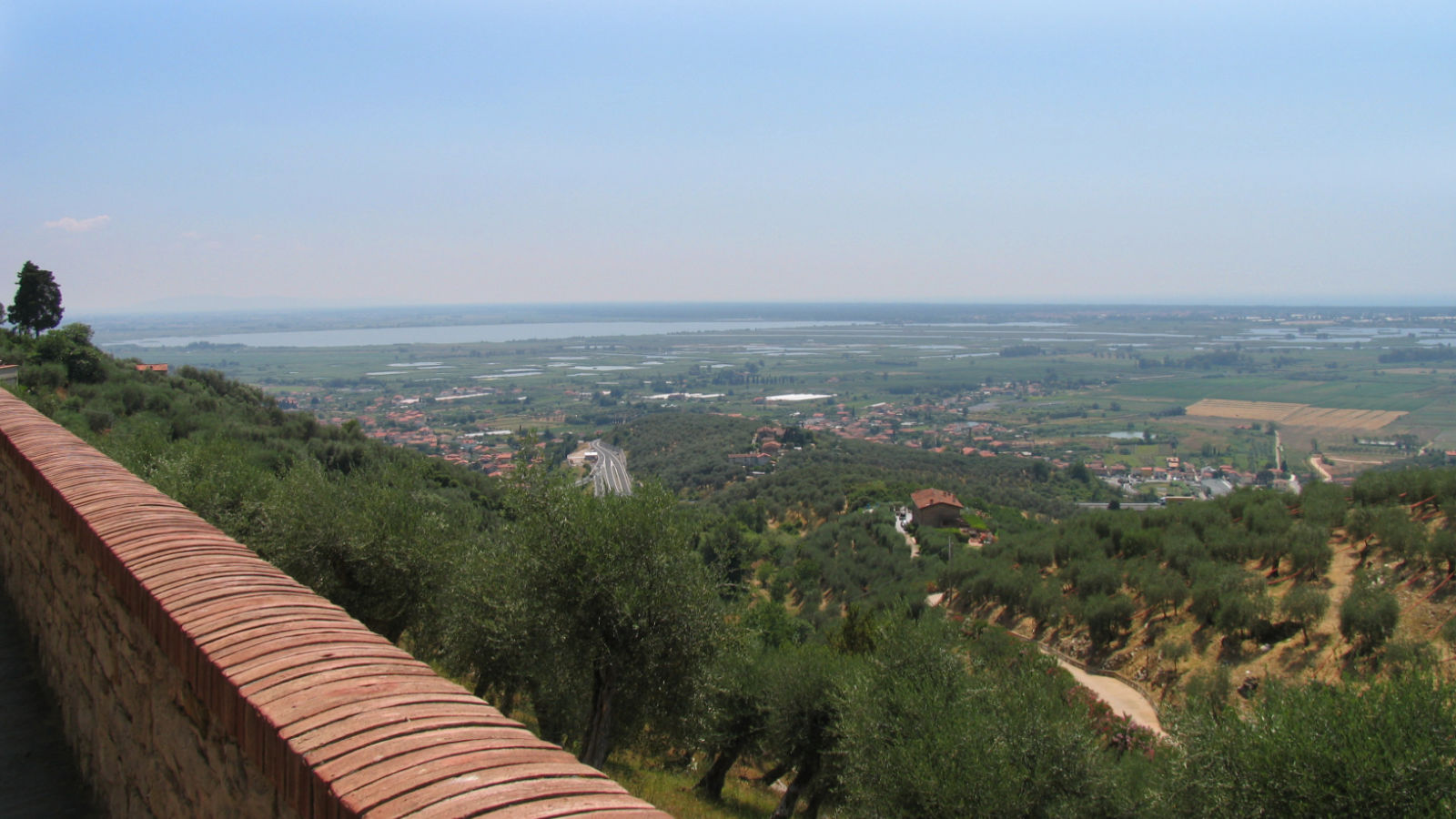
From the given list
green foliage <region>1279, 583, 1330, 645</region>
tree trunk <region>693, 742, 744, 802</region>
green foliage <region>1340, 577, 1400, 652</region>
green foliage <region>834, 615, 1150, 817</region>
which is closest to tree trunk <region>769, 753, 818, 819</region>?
green foliage <region>834, 615, 1150, 817</region>

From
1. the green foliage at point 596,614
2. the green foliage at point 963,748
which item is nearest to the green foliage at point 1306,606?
the green foliage at point 963,748

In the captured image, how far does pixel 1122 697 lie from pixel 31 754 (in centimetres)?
1854

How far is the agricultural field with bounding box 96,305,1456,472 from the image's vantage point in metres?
76.0

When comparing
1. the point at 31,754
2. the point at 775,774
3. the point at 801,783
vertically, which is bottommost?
the point at 775,774

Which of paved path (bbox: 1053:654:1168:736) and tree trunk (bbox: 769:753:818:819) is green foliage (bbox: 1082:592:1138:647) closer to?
paved path (bbox: 1053:654:1168:736)

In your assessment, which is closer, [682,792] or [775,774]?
[682,792]

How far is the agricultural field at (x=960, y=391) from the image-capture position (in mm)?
76000

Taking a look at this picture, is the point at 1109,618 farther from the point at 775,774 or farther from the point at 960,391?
the point at 960,391

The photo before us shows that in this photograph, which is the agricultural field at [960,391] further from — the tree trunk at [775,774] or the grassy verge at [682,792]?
the grassy verge at [682,792]

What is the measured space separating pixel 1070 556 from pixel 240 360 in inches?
6134

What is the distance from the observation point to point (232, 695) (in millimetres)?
2078

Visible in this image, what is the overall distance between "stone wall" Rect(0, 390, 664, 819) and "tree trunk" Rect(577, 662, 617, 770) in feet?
18.0

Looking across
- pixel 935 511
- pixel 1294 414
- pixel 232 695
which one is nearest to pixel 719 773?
pixel 232 695

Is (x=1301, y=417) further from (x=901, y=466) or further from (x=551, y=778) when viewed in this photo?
(x=551, y=778)
